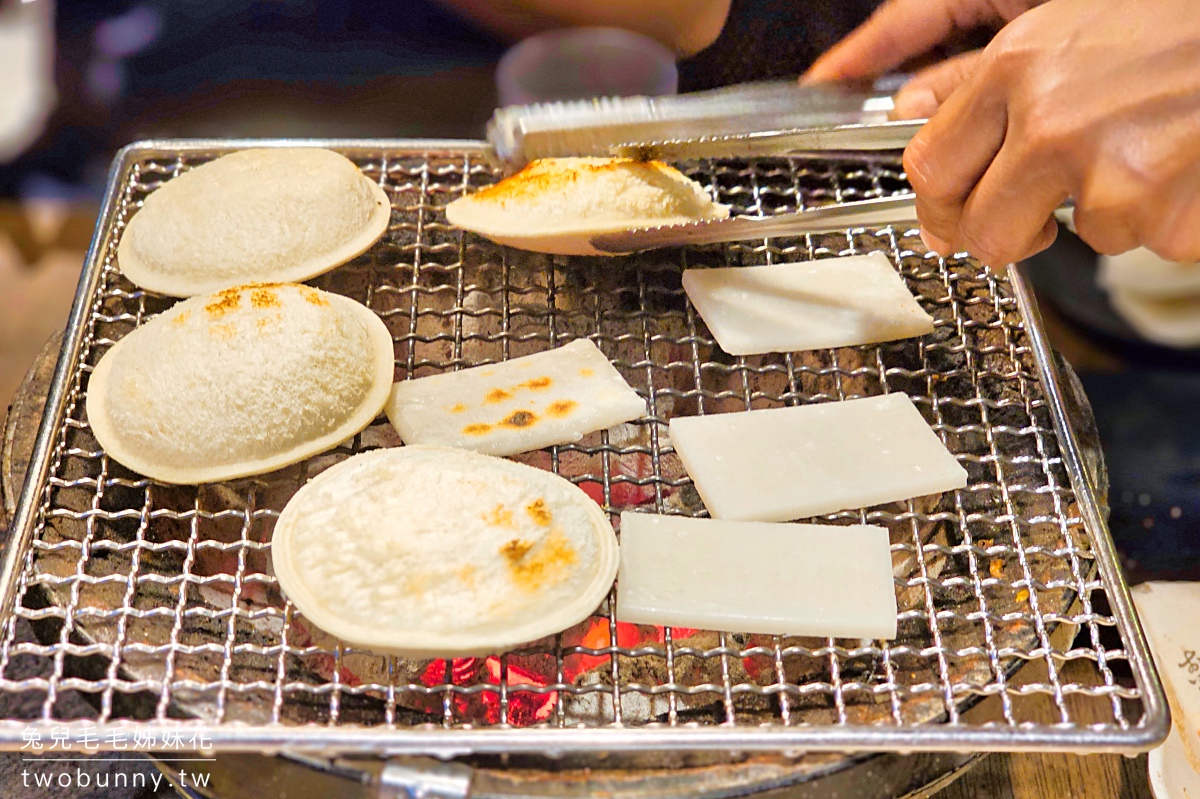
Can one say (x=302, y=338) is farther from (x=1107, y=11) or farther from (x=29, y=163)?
(x=29, y=163)

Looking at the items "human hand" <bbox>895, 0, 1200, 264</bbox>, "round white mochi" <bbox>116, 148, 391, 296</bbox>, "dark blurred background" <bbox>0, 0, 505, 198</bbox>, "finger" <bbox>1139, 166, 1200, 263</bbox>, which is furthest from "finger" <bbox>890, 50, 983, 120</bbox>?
"dark blurred background" <bbox>0, 0, 505, 198</bbox>

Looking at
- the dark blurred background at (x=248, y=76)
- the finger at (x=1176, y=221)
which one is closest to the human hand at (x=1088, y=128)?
the finger at (x=1176, y=221)

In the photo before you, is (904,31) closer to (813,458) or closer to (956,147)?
(956,147)

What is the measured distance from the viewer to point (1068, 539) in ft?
6.11

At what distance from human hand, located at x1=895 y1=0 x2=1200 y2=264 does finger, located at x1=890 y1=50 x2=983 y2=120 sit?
0.98ft

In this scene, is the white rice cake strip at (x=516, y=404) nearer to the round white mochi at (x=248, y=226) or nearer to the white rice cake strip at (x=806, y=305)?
the white rice cake strip at (x=806, y=305)

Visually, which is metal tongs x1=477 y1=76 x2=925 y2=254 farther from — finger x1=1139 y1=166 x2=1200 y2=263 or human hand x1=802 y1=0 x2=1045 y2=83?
finger x1=1139 y1=166 x2=1200 y2=263

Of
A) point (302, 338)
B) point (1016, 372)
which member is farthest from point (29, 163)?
point (1016, 372)

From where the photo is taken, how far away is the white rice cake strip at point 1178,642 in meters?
2.21

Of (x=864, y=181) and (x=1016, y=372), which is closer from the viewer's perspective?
(x=1016, y=372)

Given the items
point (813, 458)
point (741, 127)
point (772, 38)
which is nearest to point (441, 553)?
point (813, 458)

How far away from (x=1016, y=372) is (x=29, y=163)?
3.99m

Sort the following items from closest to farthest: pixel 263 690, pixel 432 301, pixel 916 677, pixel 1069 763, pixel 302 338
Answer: pixel 263 690 → pixel 916 677 → pixel 302 338 → pixel 1069 763 → pixel 432 301

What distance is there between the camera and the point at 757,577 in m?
1.77
